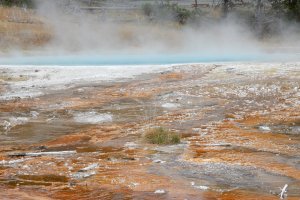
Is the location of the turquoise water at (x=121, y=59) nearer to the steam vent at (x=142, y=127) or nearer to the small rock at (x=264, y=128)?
the steam vent at (x=142, y=127)

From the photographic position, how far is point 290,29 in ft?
127

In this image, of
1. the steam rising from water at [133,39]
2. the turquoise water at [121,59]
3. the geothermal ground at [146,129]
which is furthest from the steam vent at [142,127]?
the steam rising from water at [133,39]

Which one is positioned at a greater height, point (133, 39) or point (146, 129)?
point (133, 39)

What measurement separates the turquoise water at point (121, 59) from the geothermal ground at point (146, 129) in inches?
266

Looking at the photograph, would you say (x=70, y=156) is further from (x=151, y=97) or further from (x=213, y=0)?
(x=213, y=0)

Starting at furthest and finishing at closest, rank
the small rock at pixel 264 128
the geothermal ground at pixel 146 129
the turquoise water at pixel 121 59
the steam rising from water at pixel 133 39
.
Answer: the steam rising from water at pixel 133 39
the turquoise water at pixel 121 59
the small rock at pixel 264 128
the geothermal ground at pixel 146 129

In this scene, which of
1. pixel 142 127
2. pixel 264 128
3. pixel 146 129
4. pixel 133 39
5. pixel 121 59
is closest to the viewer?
pixel 146 129

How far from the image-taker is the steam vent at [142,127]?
6.90 metres

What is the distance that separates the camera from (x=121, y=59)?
2961 cm

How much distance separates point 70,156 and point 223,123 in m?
4.20

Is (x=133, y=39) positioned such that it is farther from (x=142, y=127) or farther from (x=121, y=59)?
(x=142, y=127)

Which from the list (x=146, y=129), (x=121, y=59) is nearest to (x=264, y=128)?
(x=146, y=129)

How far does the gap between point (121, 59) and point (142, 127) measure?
1871 cm

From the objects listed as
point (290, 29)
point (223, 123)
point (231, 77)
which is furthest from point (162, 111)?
point (290, 29)
